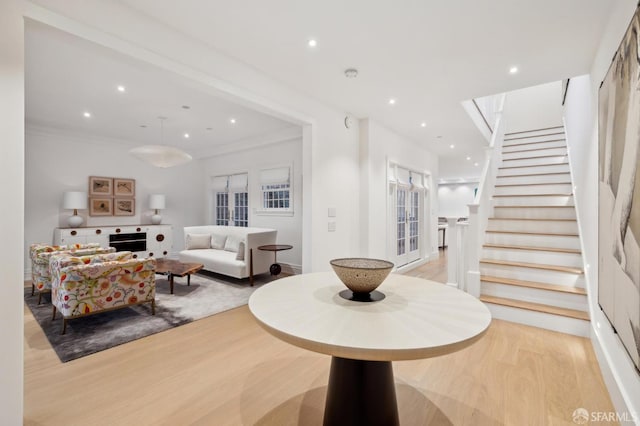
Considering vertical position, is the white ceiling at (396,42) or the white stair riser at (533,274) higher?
the white ceiling at (396,42)

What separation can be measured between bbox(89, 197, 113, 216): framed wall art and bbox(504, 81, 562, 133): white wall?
912 centimetres

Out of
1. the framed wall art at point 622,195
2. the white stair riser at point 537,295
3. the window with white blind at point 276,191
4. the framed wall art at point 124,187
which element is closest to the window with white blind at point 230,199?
the window with white blind at point 276,191

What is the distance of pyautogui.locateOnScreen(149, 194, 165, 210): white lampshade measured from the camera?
6.67 meters

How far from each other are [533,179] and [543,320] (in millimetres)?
2785

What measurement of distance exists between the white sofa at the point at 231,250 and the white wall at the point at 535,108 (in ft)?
20.6

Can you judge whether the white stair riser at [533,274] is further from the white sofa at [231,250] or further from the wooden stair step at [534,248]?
the white sofa at [231,250]

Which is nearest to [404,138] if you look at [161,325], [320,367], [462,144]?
[462,144]

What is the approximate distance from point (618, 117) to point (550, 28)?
123 cm

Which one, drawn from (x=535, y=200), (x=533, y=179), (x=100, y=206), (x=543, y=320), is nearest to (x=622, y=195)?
(x=543, y=320)

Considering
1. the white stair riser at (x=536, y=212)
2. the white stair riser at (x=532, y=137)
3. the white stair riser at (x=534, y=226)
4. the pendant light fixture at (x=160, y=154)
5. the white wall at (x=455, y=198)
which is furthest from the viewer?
the white wall at (x=455, y=198)

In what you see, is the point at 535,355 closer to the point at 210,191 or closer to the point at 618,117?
the point at 618,117

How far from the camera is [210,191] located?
25.3 ft

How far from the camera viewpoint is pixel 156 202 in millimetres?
6691

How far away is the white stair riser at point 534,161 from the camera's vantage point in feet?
16.1
